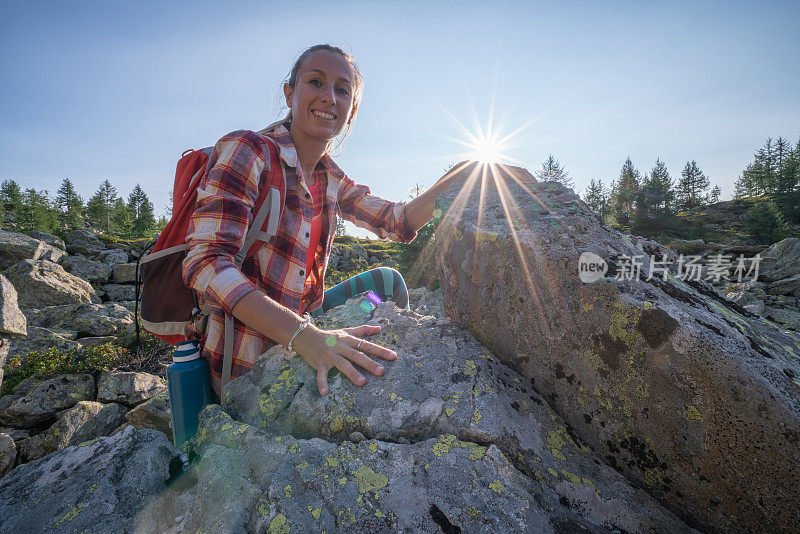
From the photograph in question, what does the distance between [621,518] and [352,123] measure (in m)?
4.07

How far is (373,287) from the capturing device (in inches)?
185

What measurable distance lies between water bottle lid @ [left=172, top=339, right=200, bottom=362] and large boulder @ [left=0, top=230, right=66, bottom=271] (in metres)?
21.8

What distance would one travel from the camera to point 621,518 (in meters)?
1.56

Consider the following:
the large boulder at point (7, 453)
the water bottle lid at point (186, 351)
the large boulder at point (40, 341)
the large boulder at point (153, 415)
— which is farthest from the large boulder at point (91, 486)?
the large boulder at point (40, 341)

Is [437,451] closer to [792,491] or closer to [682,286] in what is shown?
[792,491]

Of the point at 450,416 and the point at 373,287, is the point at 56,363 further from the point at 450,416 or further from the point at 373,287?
the point at 450,416

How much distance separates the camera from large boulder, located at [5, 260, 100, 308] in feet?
43.3

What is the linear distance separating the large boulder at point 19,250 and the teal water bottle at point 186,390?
21902mm

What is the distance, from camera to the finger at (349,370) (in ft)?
6.54

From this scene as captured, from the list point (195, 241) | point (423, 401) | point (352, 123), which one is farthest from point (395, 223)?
point (423, 401)

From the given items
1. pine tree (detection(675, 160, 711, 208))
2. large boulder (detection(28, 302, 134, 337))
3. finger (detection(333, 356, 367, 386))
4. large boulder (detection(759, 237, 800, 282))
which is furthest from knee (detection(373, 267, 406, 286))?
pine tree (detection(675, 160, 711, 208))

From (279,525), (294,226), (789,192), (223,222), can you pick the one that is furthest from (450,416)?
(789,192)

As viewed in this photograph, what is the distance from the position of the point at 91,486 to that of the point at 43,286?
17.0 m

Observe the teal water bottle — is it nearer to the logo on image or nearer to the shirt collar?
the shirt collar
